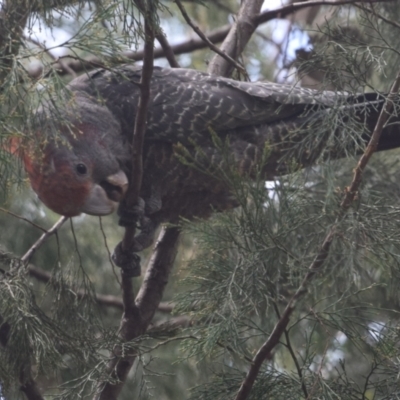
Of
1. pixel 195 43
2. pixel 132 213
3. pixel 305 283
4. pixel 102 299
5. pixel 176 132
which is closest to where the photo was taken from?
pixel 305 283

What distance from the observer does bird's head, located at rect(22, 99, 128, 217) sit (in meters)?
3.55

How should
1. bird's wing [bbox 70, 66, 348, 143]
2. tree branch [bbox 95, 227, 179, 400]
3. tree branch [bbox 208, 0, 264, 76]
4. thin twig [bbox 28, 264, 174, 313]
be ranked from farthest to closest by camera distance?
1. thin twig [bbox 28, 264, 174, 313]
2. tree branch [bbox 208, 0, 264, 76]
3. bird's wing [bbox 70, 66, 348, 143]
4. tree branch [bbox 95, 227, 179, 400]

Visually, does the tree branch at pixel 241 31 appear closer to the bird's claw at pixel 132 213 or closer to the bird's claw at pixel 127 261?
the bird's claw at pixel 132 213

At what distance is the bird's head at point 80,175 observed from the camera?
11.6ft

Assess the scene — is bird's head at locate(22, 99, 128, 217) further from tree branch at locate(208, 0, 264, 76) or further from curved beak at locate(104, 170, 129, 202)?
tree branch at locate(208, 0, 264, 76)


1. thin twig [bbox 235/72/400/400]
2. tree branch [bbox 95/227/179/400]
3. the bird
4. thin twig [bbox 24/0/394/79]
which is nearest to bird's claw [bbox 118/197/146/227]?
the bird

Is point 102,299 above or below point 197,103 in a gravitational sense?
below

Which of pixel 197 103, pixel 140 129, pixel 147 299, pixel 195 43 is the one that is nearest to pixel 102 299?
pixel 147 299

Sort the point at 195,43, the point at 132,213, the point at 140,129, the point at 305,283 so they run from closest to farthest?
the point at 305,283
the point at 140,129
the point at 132,213
the point at 195,43

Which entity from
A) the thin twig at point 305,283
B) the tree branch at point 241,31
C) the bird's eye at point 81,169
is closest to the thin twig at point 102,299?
the bird's eye at point 81,169

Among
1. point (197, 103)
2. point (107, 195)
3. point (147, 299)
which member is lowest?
point (147, 299)

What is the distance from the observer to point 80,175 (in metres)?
3.60

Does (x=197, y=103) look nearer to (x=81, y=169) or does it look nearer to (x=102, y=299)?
(x=81, y=169)

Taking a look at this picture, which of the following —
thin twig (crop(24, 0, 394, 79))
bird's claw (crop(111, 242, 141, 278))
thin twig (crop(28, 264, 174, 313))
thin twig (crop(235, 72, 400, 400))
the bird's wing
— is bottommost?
thin twig (crop(28, 264, 174, 313))
